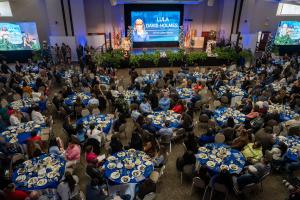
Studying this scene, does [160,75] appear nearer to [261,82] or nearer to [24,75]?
[261,82]

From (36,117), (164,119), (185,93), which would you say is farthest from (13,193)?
(185,93)

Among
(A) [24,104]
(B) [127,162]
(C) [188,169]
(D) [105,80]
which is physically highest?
(D) [105,80]

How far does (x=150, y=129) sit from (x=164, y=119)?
0.92 m

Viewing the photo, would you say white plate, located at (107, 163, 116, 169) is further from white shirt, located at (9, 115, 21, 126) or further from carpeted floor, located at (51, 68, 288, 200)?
white shirt, located at (9, 115, 21, 126)

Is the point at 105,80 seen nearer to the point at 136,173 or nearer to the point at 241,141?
the point at 136,173

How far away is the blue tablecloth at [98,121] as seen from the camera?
9.31 metres

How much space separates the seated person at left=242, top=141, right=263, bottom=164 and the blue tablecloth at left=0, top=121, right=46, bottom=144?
7.46m

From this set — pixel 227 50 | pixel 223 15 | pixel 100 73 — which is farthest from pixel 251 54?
pixel 100 73

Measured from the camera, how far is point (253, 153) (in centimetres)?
788

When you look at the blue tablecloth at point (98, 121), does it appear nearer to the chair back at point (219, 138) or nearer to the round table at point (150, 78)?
the chair back at point (219, 138)

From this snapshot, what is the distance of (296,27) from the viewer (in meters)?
23.2

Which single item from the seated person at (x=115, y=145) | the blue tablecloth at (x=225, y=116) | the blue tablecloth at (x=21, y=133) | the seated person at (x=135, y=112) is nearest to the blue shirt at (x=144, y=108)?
the seated person at (x=135, y=112)

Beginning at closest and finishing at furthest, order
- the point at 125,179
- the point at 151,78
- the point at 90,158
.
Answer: the point at 125,179 → the point at 90,158 → the point at 151,78

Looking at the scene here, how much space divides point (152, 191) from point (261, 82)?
1041cm
